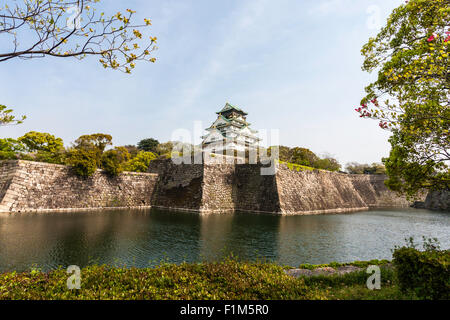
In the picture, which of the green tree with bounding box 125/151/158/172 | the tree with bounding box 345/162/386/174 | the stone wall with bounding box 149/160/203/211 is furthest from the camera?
the tree with bounding box 345/162/386/174

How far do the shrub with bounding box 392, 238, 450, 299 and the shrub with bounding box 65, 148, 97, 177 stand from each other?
2027cm

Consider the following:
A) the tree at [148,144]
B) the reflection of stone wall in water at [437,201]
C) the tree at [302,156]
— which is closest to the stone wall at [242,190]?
the tree at [302,156]

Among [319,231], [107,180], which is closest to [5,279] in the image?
[319,231]

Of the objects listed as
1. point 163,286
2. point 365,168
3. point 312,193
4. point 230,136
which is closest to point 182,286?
point 163,286

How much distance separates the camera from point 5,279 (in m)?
3.63

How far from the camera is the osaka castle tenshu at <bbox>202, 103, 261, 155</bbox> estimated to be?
1416 inches

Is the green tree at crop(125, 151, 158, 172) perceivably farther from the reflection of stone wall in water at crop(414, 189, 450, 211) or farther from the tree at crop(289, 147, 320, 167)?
the reflection of stone wall in water at crop(414, 189, 450, 211)

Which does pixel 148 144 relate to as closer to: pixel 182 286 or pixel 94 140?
pixel 94 140

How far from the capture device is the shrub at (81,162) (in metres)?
17.7

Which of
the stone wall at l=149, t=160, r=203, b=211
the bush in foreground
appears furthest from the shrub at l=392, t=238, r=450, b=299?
the stone wall at l=149, t=160, r=203, b=211

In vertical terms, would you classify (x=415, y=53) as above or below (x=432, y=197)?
above

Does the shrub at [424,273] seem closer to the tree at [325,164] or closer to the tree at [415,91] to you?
the tree at [415,91]
